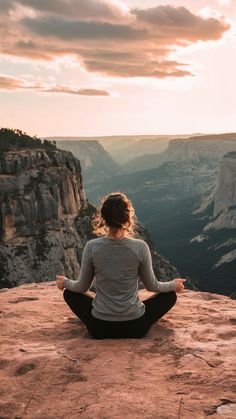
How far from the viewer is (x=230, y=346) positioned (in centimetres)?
745

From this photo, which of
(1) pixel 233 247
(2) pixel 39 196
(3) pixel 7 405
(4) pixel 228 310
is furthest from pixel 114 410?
(1) pixel 233 247

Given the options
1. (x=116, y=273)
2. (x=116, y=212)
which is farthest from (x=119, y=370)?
(x=116, y=212)

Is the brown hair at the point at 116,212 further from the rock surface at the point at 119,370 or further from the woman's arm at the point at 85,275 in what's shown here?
the rock surface at the point at 119,370

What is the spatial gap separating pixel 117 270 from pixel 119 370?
176cm

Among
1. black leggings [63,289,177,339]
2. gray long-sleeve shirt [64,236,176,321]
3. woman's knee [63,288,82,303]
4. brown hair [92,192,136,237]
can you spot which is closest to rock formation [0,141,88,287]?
woman's knee [63,288,82,303]

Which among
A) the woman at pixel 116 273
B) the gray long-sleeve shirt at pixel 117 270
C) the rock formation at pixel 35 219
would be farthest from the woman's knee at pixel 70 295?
the rock formation at pixel 35 219

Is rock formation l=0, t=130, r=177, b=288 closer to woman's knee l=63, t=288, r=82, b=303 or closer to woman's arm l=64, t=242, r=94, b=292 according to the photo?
woman's knee l=63, t=288, r=82, b=303

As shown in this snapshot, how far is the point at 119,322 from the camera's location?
25.8ft

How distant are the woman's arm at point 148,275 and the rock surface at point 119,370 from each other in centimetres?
79

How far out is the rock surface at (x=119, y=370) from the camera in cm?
539

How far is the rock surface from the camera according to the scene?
5.39 meters

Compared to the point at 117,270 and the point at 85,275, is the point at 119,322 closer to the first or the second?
the point at 117,270

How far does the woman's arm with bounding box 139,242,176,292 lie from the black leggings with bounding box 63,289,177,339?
0.28 meters

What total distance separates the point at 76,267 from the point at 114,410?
88.0 metres
